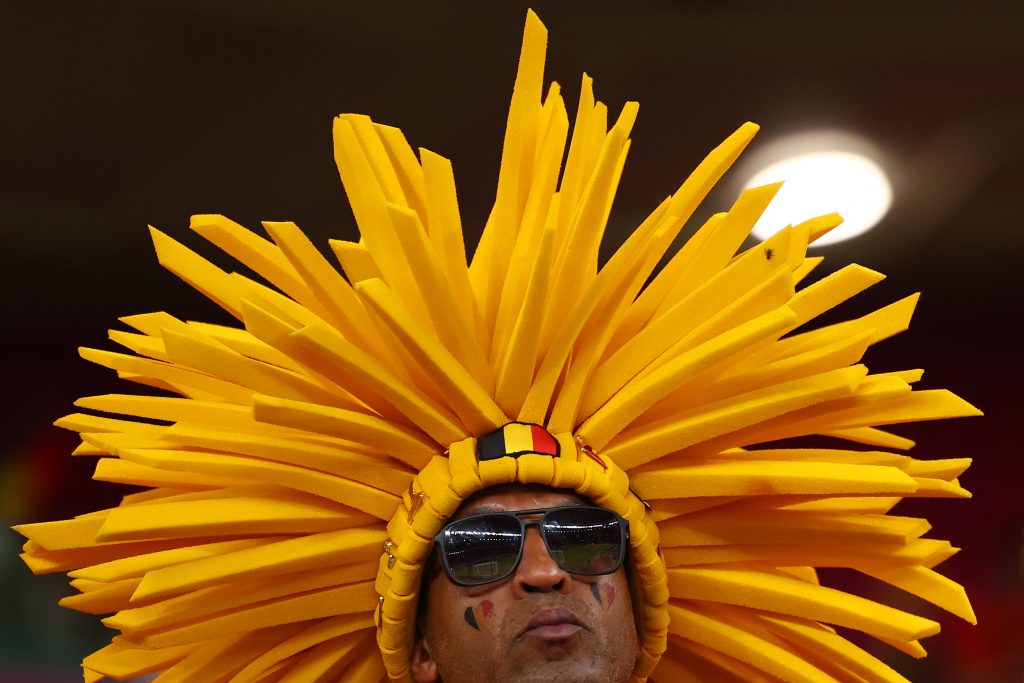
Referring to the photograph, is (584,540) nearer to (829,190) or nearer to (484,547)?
(484,547)

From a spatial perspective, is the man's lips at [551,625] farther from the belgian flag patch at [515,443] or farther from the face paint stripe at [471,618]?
the belgian flag patch at [515,443]

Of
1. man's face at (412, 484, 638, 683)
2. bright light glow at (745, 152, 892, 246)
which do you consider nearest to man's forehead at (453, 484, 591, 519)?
man's face at (412, 484, 638, 683)

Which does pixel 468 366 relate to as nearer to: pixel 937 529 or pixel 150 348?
pixel 150 348

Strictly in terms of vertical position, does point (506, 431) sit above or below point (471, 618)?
above

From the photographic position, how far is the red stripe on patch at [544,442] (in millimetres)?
1027

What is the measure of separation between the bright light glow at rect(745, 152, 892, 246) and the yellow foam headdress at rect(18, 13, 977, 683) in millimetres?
1122

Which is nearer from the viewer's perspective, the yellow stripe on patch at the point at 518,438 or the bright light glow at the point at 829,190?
the yellow stripe on patch at the point at 518,438

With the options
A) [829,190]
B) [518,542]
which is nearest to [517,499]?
[518,542]

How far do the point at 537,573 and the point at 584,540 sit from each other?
0.18ft

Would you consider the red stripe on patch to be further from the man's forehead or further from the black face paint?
the black face paint

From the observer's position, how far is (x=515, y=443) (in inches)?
40.5

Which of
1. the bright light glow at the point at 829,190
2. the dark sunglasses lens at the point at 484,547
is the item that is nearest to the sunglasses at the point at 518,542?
the dark sunglasses lens at the point at 484,547

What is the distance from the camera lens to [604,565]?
101 centimetres

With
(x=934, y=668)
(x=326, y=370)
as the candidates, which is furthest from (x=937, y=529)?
(x=326, y=370)
